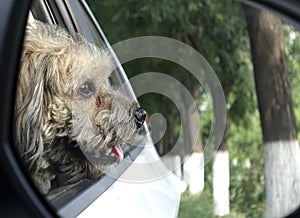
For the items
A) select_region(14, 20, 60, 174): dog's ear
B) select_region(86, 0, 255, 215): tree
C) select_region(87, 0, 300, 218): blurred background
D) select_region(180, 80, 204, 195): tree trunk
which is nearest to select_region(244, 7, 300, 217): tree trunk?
select_region(87, 0, 300, 218): blurred background

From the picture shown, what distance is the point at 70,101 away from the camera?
2.05 metres

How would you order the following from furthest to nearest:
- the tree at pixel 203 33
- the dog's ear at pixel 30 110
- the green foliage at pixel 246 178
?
1. the tree at pixel 203 33
2. the green foliage at pixel 246 178
3. the dog's ear at pixel 30 110

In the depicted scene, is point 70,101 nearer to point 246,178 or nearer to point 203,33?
point 246,178

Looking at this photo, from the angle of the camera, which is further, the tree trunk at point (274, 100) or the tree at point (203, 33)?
the tree trunk at point (274, 100)

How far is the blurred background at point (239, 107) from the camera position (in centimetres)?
264

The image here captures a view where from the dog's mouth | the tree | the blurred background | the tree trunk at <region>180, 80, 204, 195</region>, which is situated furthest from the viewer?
the tree

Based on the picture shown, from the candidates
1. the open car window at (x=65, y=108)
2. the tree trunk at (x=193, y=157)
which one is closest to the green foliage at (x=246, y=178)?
the tree trunk at (x=193, y=157)

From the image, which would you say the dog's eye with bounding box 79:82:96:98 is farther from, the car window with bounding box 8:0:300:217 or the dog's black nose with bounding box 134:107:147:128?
the dog's black nose with bounding box 134:107:147:128

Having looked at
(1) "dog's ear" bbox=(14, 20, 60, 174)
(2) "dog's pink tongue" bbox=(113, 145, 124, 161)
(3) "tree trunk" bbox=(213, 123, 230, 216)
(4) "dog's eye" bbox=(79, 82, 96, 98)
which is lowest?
(3) "tree trunk" bbox=(213, 123, 230, 216)

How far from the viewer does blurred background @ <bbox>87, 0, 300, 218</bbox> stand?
104 inches

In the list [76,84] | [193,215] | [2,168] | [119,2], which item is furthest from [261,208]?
[119,2]

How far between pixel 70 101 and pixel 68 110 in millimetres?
30

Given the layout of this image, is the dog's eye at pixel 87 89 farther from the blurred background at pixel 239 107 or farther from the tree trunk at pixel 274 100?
the tree trunk at pixel 274 100

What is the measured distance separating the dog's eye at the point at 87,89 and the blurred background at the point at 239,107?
22.4 inches
